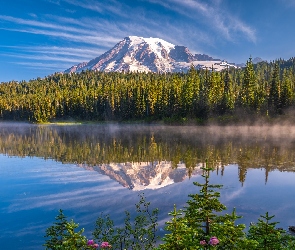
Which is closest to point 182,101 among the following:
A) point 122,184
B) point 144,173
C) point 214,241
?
point 144,173

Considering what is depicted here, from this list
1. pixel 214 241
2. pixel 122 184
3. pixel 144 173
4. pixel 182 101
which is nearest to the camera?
pixel 214 241

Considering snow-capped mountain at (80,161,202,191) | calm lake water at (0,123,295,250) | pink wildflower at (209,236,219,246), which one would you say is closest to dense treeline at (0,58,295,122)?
calm lake water at (0,123,295,250)

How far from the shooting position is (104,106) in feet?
512

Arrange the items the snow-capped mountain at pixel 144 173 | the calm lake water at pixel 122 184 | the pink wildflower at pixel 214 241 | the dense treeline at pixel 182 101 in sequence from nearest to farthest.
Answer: the pink wildflower at pixel 214 241 → the calm lake water at pixel 122 184 → the snow-capped mountain at pixel 144 173 → the dense treeline at pixel 182 101

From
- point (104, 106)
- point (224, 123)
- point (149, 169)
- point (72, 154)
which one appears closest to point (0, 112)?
point (104, 106)

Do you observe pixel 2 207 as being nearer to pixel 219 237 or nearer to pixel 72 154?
pixel 219 237

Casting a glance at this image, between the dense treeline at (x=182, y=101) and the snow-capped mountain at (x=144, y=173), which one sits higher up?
the dense treeline at (x=182, y=101)

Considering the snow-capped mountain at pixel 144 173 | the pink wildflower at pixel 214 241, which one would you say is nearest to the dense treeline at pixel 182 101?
the snow-capped mountain at pixel 144 173

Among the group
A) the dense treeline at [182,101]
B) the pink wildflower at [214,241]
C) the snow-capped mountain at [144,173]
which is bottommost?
the snow-capped mountain at [144,173]

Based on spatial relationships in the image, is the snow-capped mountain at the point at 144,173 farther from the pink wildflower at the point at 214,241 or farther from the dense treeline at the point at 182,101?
the dense treeline at the point at 182,101

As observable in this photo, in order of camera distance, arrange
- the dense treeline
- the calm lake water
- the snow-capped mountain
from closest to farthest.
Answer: the calm lake water → the snow-capped mountain → the dense treeline

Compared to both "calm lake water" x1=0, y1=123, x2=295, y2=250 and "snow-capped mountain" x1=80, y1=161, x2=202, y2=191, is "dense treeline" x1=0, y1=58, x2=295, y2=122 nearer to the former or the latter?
"calm lake water" x1=0, y1=123, x2=295, y2=250

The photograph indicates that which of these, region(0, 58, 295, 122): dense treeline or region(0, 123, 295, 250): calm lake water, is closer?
region(0, 123, 295, 250): calm lake water

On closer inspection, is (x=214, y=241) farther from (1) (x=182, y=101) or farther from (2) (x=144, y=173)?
(1) (x=182, y=101)
